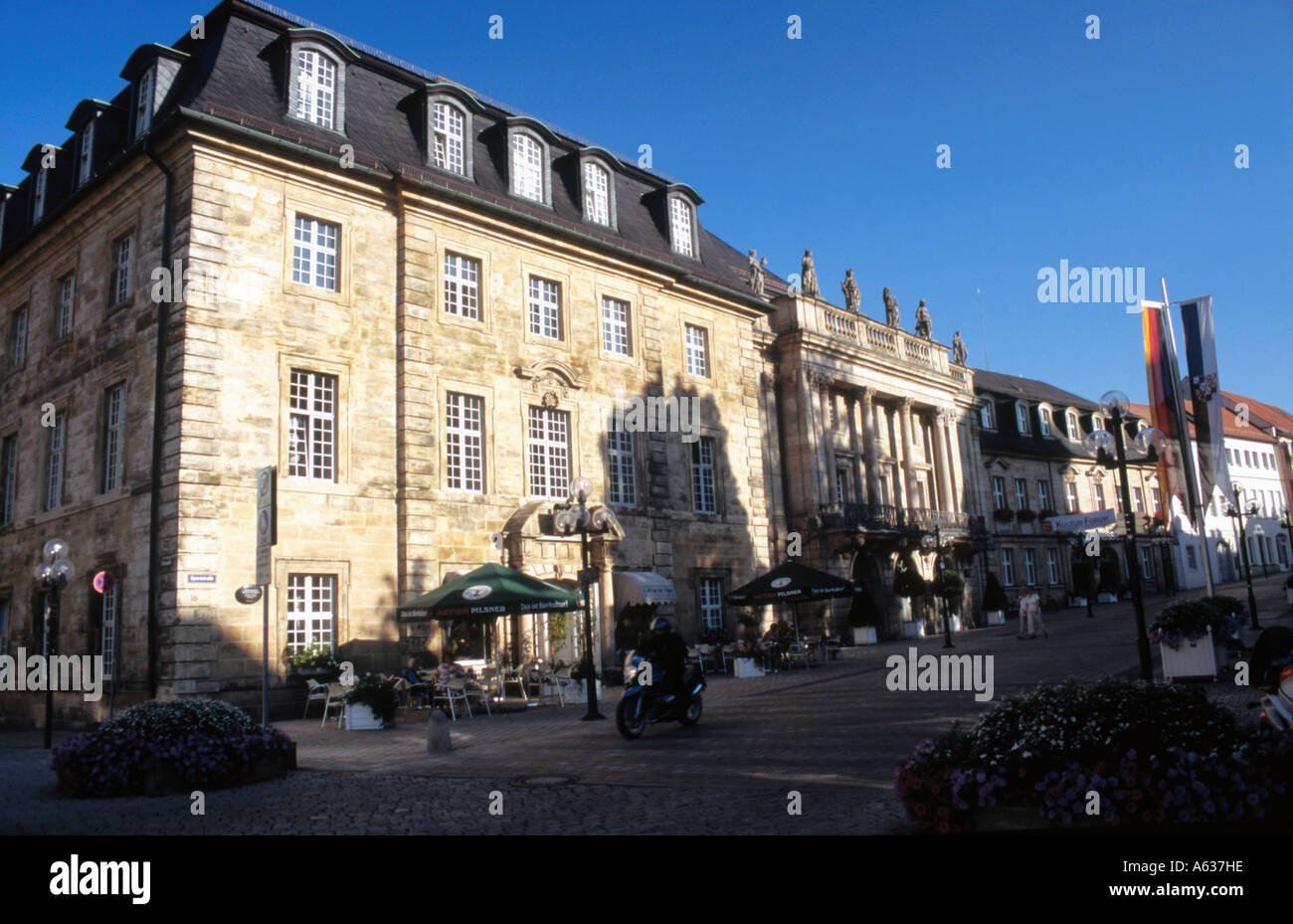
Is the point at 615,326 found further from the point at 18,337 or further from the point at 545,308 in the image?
the point at 18,337

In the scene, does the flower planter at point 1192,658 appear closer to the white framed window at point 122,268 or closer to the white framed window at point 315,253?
the white framed window at point 315,253

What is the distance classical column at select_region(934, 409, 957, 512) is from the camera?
1751 inches

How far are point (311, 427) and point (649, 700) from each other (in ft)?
34.1

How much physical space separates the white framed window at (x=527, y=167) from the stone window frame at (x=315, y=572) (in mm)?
10970

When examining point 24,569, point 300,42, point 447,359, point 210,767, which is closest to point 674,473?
point 447,359

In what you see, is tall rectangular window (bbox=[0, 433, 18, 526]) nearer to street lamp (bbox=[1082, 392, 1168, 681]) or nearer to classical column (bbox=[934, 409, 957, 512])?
street lamp (bbox=[1082, 392, 1168, 681])

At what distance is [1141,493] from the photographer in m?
62.5

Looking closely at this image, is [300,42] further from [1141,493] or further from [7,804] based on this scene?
[1141,493]

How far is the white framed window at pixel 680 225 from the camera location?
30.7 meters

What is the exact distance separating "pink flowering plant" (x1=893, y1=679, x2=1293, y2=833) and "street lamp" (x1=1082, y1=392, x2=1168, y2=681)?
6.92 meters

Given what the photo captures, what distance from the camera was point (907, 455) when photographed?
42.6m

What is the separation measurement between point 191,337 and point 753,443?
17.5m

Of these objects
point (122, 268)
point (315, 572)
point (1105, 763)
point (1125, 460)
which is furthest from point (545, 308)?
point (1105, 763)
